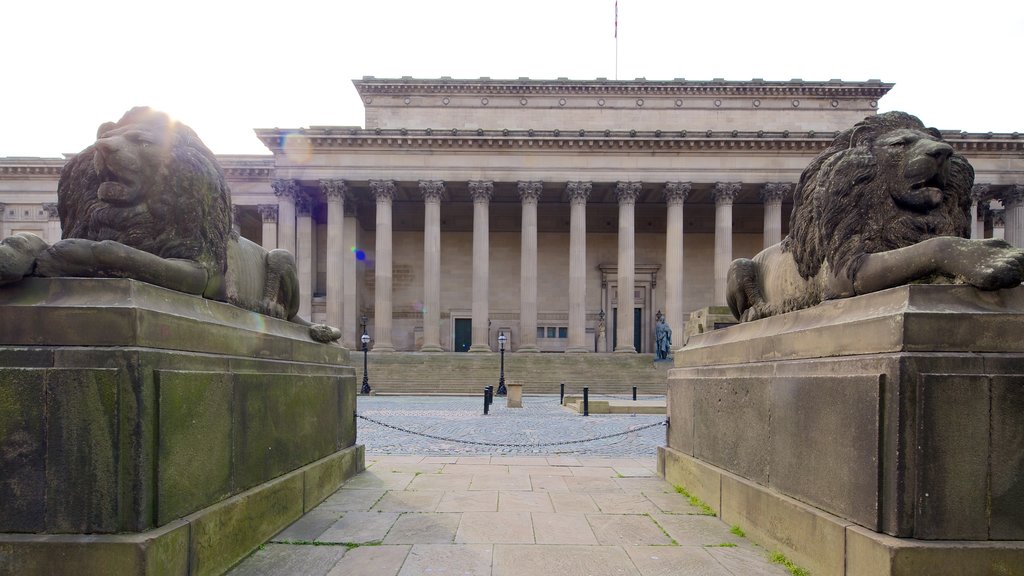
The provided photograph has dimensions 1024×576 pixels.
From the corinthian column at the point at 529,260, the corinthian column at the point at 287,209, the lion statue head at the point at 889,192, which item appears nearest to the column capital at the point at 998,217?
the corinthian column at the point at 529,260

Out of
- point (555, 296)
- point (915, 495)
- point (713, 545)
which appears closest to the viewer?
point (915, 495)

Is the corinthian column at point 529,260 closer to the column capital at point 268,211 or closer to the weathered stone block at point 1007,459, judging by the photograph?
the column capital at point 268,211

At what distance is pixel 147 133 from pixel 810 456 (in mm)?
5060

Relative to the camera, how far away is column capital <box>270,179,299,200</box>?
1467 inches

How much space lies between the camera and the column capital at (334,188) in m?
37.3

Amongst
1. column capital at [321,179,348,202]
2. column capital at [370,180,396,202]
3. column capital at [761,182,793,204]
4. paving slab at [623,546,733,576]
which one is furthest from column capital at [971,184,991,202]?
paving slab at [623,546,733,576]

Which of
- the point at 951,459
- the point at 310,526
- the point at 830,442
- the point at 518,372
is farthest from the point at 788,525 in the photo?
the point at 518,372

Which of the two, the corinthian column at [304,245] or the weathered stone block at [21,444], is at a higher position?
the corinthian column at [304,245]

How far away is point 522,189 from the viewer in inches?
1499

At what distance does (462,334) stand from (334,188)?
14.6 metres

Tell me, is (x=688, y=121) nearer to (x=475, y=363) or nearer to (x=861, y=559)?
(x=475, y=363)

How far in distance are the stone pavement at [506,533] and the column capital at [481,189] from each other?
103ft

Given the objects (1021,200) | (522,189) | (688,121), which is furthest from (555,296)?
(1021,200)

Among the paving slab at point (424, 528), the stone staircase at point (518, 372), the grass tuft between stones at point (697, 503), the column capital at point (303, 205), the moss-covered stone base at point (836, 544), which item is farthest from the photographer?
the column capital at point (303, 205)
